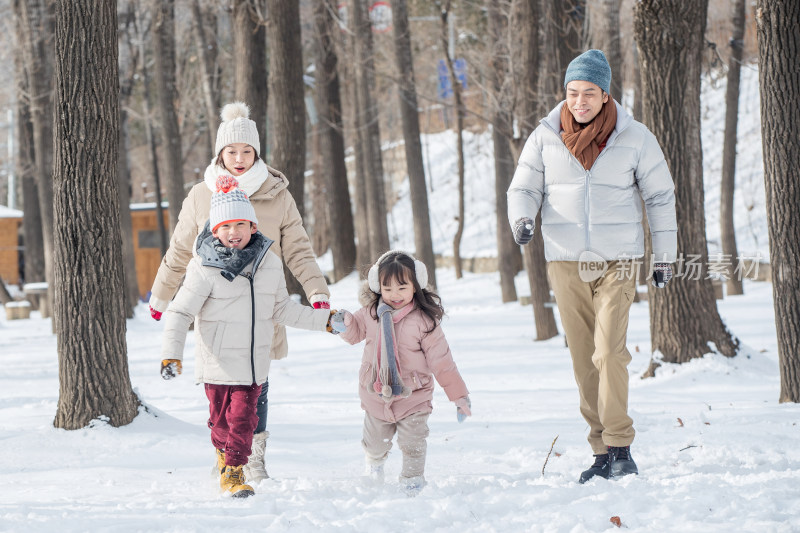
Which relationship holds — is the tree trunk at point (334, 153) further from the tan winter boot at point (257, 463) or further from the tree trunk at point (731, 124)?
the tan winter boot at point (257, 463)

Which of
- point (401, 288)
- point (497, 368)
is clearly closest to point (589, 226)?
point (401, 288)

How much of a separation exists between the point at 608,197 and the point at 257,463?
2384 mm

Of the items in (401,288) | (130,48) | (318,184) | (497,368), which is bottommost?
(497,368)

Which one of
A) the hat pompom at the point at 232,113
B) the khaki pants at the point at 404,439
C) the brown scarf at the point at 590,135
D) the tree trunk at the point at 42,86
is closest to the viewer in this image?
the khaki pants at the point at 404,439

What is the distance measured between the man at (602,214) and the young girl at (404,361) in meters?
0.64

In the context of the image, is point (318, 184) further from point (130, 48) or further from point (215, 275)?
point (215, 275)

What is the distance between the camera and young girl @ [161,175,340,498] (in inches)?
180

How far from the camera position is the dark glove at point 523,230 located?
4.60 metres

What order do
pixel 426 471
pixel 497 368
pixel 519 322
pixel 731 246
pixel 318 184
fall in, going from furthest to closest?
pixel 318 184 → pixel 731 246 → pixel 519 322 → pixel 497 368 → pixel 426 471

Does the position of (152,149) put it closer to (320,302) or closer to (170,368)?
(320,302)

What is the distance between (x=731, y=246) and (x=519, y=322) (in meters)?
5.91

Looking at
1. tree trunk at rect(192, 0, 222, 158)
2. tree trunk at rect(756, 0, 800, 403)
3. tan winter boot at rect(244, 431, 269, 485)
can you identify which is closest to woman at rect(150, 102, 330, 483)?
tan winter boot at rect(244, 431, 269, 485)

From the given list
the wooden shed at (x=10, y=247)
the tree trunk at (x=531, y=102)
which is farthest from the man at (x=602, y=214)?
→ the wooden shed at (x=10, y=247)

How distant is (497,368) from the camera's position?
9469 mm
